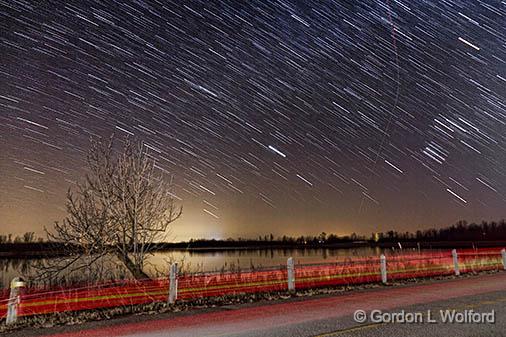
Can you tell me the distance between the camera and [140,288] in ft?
48.5

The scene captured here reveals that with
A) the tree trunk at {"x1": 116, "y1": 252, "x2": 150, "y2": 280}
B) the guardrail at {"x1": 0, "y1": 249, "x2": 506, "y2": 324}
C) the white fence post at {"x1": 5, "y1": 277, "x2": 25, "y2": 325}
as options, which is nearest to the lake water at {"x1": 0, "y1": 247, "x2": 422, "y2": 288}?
the tree trunk at {"x1": 116, "y1": 252, "x2": 150, "y2": 280}

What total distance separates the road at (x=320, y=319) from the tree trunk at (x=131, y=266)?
6966 mm

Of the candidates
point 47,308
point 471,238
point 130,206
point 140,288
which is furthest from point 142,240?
point 471,238

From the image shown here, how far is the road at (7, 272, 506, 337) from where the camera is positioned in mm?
8508

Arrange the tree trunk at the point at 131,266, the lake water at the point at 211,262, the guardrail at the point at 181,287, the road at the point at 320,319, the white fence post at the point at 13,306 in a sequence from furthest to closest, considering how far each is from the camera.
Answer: the lake water at the point at 211,262, the tree trunk at the point at 131,266, the guardrail at the point at 181,287, the white fence post at the point at 13,306, the road at the point at 320,319

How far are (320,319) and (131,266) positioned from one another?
35.5 ft

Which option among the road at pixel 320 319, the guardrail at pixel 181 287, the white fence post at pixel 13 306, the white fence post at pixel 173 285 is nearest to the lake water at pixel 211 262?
the guardrail at pixel 181 287

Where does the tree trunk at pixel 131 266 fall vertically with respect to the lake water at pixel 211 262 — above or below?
above

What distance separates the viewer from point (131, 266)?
59.8ft

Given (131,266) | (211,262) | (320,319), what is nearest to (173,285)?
(320,319)

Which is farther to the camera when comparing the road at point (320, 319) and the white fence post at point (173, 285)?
the white fence post at point (173, 285)

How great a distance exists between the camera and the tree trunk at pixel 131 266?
59.0ft

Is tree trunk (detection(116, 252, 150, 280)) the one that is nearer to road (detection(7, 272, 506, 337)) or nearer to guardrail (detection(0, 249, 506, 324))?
guardrail (detection(0, 249, 506, 324))

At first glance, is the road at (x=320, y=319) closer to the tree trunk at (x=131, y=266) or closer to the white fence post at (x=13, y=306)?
the white fence post at (x=13, y=306)
